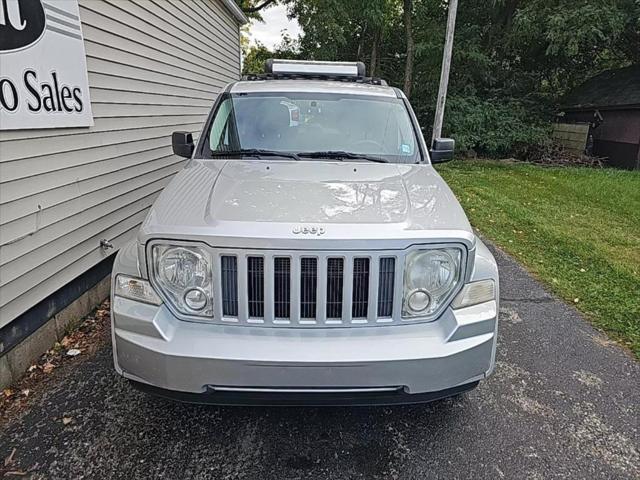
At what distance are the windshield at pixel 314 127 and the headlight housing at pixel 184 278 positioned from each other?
1287 millimetres

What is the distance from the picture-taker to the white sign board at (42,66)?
8.80ft

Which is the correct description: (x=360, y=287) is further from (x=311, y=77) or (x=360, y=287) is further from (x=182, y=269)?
(x=311, y=77)

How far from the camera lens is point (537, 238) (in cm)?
606

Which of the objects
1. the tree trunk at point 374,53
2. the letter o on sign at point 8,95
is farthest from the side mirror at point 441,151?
the tree trunk at point 374,53

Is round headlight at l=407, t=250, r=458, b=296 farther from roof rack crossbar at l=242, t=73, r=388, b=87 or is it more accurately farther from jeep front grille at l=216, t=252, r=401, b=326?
roof rack crossbar at l=242, t=73, r=388, b=87

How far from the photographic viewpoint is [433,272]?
7.06ft

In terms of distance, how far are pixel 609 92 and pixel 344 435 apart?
15889 millimetres

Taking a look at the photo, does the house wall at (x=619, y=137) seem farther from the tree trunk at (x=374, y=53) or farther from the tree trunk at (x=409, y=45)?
the tree trunk at (x=374, y=53)

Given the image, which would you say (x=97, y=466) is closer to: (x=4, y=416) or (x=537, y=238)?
(x=4, y=416)

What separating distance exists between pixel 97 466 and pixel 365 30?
19.2 m

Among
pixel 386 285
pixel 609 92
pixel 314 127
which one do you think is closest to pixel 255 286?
pixel 386 285

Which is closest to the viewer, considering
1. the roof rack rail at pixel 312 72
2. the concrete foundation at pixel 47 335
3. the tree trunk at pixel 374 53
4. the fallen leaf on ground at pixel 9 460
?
the fallen leaf on ground at pixel 9 460

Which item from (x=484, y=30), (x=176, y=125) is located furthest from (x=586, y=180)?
(x=176, y=125)

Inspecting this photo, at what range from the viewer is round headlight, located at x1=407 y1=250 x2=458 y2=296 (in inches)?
83.5
